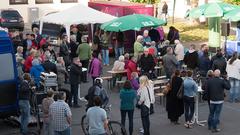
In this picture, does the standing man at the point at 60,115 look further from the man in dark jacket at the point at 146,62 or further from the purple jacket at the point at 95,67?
the man in dark jacket at the point at 146,62

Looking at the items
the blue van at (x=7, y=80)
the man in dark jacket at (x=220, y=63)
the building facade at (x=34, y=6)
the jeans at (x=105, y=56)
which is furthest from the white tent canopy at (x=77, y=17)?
the building facade at (x=34, y=6)

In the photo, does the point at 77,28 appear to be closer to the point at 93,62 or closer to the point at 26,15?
the point at 93,62

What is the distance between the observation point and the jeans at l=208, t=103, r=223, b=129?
1357 cm

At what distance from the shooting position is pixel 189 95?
13.7 metres

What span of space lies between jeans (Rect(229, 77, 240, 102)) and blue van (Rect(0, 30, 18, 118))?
7.27 metres

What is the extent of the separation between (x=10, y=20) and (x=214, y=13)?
61.5 feet

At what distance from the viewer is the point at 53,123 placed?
11.0m

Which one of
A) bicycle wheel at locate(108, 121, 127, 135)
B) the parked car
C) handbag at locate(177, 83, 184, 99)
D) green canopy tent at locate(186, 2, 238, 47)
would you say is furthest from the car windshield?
bicycle wheel at locate(108, 121, 127, 135)

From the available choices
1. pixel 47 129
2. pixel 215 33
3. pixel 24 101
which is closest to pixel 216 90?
pixel 47 129

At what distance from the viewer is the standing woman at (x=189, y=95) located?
44.8ft

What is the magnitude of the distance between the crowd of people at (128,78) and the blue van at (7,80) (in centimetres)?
36

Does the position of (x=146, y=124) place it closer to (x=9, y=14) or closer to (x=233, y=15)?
(x=233, y=15)

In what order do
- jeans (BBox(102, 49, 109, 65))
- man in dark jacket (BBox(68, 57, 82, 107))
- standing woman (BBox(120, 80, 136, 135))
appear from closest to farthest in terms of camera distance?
standing woman (BBox(120, 80, 136, 135)), man in dark jacket (BBox(68, 57, 82, 107)), jeans (BBox(102, 49, 109, 65))

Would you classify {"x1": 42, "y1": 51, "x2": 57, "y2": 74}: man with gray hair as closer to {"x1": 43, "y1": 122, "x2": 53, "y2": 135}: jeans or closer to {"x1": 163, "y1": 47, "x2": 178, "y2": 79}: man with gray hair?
{"x1": 43, "y1": 122, "x2": 53, "y2": 135}: jeans
